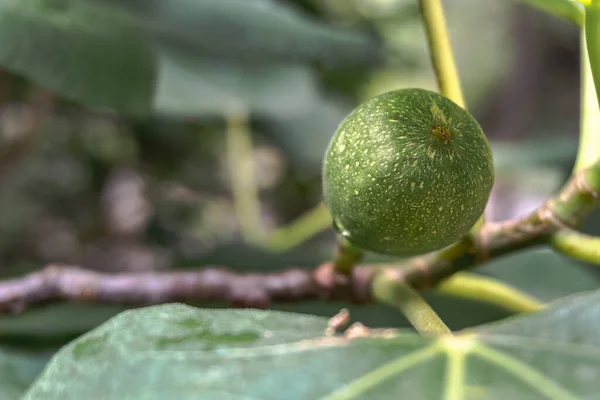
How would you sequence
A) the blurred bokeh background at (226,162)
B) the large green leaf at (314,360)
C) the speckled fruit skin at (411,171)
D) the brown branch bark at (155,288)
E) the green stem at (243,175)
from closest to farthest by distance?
1. the large green leaf at (314,360)
2. the speckled fruit skin at (411,171)
3. the brown branch bark at (155,288)
4. the blurred bokeh background at (226,162)
5. the green stem at (243,175)

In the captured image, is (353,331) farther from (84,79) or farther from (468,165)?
(84,79)

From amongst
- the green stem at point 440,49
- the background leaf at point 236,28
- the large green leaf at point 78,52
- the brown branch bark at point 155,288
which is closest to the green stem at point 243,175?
the background leaf at point 236,28

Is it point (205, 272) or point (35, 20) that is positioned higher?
point (35, 20)

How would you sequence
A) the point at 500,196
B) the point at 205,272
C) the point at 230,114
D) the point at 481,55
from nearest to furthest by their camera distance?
the point at 205,272
the point at 230,114
the point at 500,196
the point at 481,55

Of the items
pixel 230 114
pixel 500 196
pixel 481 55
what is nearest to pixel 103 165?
pixel 230 114

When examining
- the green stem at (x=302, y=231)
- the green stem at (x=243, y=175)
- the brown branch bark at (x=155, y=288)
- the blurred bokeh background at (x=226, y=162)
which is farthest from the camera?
the green stem at (x=243, y=175)

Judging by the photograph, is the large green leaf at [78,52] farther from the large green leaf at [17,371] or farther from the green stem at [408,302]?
the green stem at [408,302]

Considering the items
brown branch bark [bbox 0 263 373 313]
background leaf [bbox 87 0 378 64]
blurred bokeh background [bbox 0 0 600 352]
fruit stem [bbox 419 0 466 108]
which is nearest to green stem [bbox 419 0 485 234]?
fruit stem [bbox 419 0 466 108]
